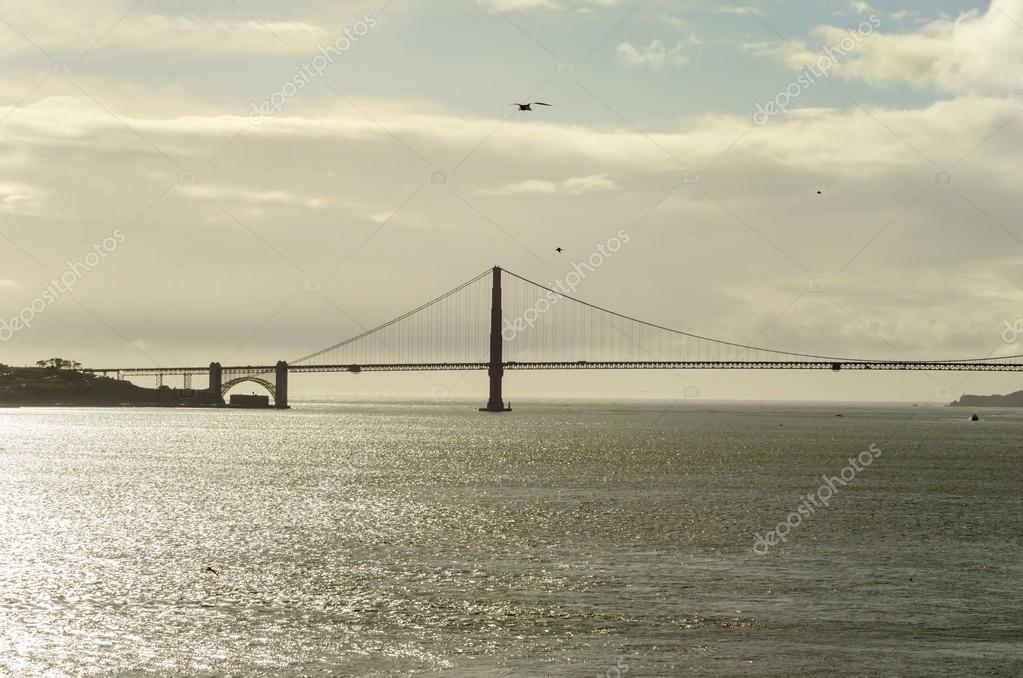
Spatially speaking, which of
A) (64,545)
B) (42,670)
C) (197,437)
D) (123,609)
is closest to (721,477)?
(64,545)

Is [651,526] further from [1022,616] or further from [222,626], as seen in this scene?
[222,626]

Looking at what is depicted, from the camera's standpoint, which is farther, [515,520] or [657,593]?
[515,520]

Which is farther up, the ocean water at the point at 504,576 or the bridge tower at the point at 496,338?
the bridge tower at the point at 496,338

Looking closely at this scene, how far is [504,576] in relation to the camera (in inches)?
1400

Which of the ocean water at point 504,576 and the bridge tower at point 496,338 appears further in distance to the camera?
the bridge tower at point 496,338

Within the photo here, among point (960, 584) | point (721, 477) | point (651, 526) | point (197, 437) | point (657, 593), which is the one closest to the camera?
point (657, 593)

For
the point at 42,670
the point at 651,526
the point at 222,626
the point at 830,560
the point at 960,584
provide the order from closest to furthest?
the point at 42,670 → the point at 222,626 → the point at 960,584 → the point at 830,560 → the point at 651,526

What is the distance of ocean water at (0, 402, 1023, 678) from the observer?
2622cm

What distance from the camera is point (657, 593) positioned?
108 feet

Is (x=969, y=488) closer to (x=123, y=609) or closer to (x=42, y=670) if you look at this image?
(x=123, y=609)

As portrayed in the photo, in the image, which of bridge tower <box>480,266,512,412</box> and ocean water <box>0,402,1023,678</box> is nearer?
ocean water <box>0,402,1023,678</box>

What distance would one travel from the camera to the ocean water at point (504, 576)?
26219 millimetres

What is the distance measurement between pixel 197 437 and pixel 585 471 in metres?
64.3

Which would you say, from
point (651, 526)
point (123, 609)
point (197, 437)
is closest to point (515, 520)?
point (651, 526)
